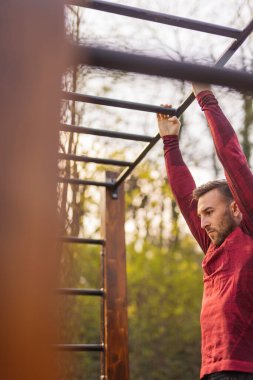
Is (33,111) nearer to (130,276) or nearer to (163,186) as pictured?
(163,186)

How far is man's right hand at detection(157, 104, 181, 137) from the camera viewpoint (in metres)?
2.29

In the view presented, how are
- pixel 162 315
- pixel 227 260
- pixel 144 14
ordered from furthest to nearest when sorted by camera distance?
1. pixel 162 315
2. pixel 227 260
3. pixel 144 14

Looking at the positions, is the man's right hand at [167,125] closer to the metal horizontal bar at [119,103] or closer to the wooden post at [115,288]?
the metal horizontal bar at [119,103]

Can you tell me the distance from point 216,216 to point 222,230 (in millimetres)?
54

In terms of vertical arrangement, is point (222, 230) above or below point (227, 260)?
above

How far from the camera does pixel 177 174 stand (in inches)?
90.1

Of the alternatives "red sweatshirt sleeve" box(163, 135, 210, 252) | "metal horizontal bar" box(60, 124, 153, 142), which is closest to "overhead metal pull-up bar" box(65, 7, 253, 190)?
"red sweatshirt sleeve" box(163, 135, 210, 252)

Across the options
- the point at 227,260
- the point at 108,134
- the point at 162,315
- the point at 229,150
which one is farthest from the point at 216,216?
the point at 162,315

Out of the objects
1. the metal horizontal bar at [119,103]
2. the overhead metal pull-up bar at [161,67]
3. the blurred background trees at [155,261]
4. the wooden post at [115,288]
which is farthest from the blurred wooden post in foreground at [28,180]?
the blurred background trees at [155,261]

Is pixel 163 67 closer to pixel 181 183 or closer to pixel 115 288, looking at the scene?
pixel 181 183

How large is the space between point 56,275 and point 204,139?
7.89 m

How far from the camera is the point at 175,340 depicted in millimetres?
9461

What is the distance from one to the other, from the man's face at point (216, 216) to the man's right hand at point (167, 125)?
1.25 feet

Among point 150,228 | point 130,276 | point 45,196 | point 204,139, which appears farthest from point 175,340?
point 45,196
